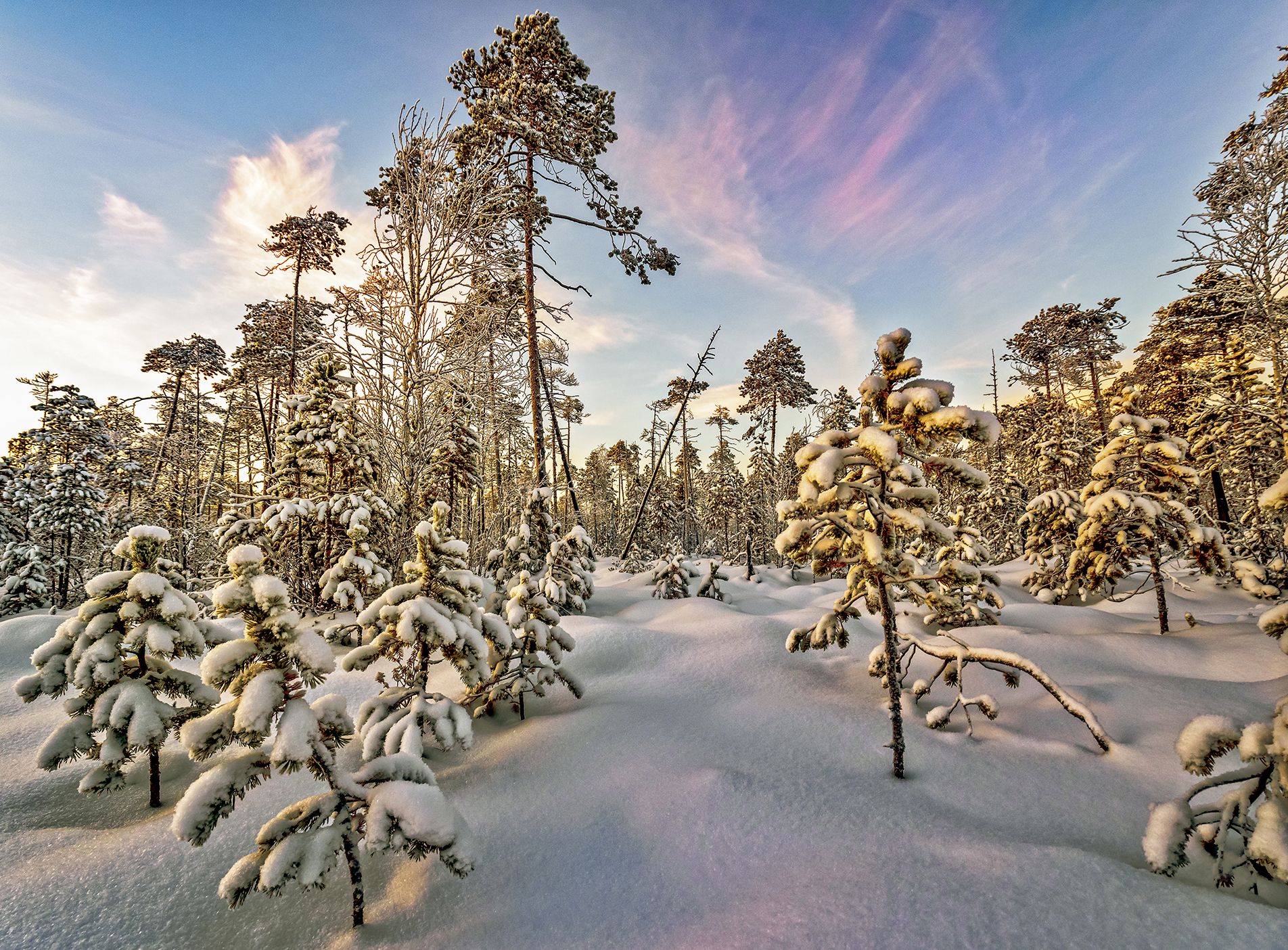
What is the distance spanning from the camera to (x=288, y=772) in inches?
88.0

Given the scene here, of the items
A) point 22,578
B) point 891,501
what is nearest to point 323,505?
point 891,501

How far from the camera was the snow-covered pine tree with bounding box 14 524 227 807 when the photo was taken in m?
3.37

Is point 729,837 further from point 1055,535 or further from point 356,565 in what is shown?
point 1055,535

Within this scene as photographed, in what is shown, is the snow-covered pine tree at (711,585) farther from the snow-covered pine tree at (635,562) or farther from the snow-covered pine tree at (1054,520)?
the snow-covered pine tree at (1054,520)

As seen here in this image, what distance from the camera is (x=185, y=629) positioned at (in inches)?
142

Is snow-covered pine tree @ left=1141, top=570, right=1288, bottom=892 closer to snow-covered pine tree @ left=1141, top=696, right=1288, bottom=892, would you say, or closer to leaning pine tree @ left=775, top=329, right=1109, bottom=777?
snow-covered pine tree @ left=1141, top=696, right=1288, bottom=892

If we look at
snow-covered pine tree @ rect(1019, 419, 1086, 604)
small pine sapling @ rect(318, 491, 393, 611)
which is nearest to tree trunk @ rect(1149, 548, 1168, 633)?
snow-covered pine tree @ rect(1019, 419, 1086, 604)

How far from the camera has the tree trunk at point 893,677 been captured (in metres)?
4.00

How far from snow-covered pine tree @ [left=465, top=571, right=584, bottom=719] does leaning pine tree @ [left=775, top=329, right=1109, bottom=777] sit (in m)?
2.85

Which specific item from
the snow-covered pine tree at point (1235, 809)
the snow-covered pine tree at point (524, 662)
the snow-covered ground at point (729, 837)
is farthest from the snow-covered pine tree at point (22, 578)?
the snow-covered pine tree at point (1235, 809)

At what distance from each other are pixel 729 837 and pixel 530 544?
8280 millimetres

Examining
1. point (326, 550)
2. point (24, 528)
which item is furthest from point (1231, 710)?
point (24, 528)

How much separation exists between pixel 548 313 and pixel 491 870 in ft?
37.3

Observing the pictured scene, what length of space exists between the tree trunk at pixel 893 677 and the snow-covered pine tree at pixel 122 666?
17.7ft
